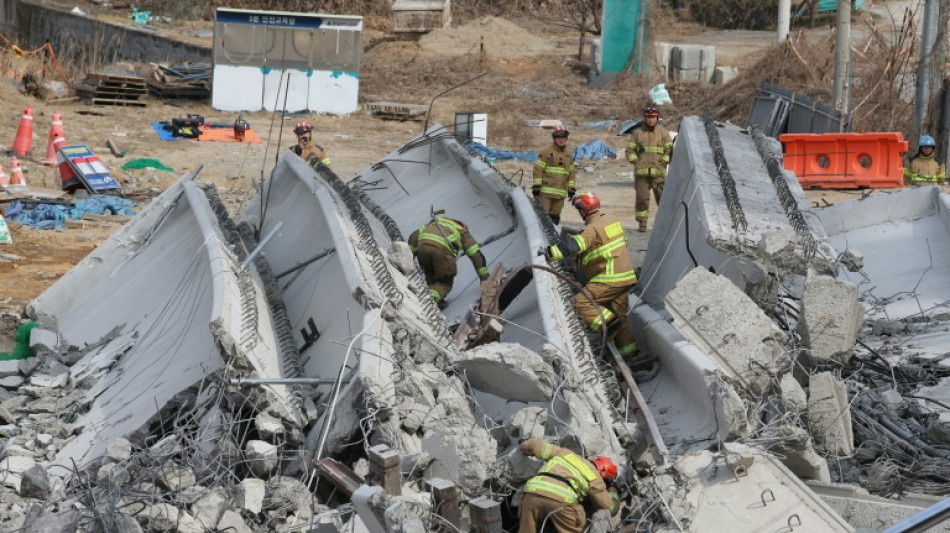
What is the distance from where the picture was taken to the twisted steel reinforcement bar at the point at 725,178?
9.39 meters

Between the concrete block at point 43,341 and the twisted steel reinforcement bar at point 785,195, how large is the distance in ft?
20.5

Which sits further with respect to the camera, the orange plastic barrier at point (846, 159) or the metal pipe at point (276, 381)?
the orange plastic barrier at point (846, 159)

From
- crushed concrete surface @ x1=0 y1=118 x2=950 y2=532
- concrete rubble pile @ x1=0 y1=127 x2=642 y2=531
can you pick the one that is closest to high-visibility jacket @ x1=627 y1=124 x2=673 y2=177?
crushed concrete surface @ x1=0 y1=118 x2=950 y2=532

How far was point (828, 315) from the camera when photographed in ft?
27.0

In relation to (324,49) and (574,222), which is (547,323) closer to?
(574,222)

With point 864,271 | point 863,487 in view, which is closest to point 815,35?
point 864,271

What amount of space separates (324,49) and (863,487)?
1812cm

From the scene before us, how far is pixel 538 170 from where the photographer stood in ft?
43.7

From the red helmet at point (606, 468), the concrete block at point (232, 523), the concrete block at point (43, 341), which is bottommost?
the concrete block at point (43, 341)

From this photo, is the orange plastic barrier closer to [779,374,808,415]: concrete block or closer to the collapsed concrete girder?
the collapsed concrete girder

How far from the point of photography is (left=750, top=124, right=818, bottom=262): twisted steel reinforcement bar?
30.1 feet

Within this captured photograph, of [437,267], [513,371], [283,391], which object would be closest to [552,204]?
[437,267]

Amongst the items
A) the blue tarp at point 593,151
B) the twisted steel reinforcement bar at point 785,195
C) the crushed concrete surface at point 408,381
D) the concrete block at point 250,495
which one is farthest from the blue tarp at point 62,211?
the concrete block at point 250,495

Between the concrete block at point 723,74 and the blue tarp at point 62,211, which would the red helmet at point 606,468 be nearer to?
the blue tarp at point 62,211
